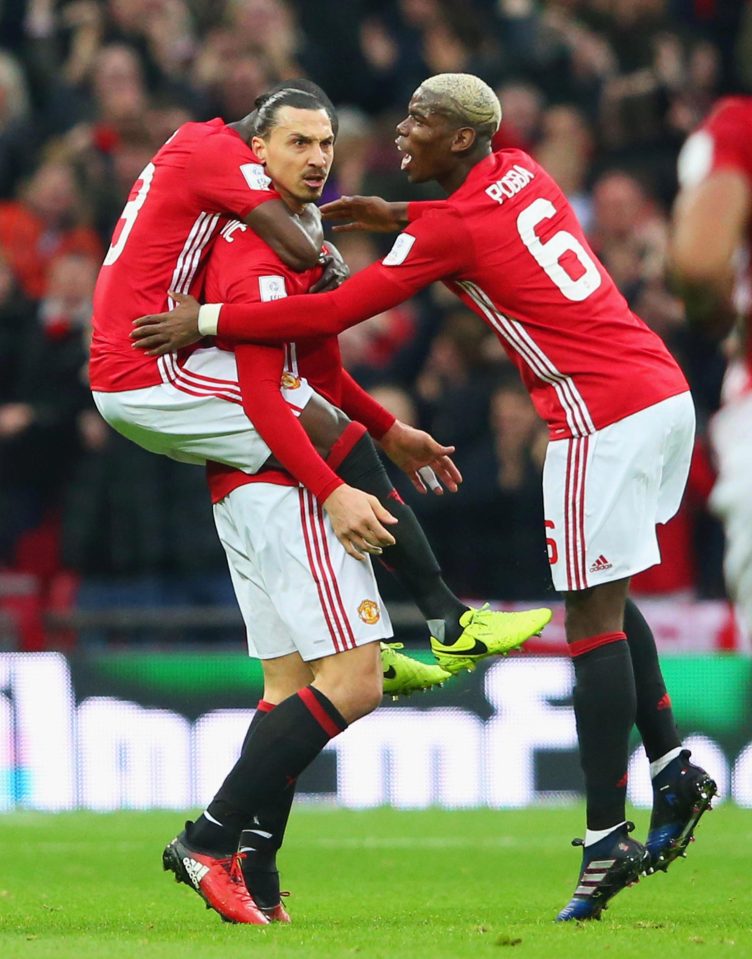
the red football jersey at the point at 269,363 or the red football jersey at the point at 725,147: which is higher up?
the red football jersey at the point at 725,147

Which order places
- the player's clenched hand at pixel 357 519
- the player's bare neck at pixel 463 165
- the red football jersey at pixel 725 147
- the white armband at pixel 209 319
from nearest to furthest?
1. the red football jersey at pixel 725 147
2. the player's clenched hand at pixel 357 519
3. the white armband at pixel 209 319
4. the player's bare neck at pixel 463 165

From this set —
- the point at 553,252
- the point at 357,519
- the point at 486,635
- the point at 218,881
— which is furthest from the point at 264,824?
the point at 553,252

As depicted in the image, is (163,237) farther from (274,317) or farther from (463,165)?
(463,165)

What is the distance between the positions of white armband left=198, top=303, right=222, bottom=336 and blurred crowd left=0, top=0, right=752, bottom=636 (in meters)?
4.79

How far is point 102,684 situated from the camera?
9.70m

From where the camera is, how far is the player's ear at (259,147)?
542 centimetres

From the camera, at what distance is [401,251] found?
5.29 metres

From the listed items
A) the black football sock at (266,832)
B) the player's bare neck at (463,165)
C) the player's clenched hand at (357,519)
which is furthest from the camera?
the player's bare neck at (463,165)

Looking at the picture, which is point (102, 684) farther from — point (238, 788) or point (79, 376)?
point (238, 788)

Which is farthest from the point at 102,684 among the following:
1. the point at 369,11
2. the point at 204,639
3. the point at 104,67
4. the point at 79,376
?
the point at 369,11

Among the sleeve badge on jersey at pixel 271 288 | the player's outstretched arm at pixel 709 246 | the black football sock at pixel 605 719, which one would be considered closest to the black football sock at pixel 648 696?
the black football sock at pixel 605 719

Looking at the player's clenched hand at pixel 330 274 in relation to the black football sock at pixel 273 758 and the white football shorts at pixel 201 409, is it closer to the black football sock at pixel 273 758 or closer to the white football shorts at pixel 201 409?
the white football shorts at pixel 201 409

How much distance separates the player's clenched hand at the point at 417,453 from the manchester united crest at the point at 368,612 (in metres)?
0.77

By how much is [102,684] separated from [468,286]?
4.85 metres
